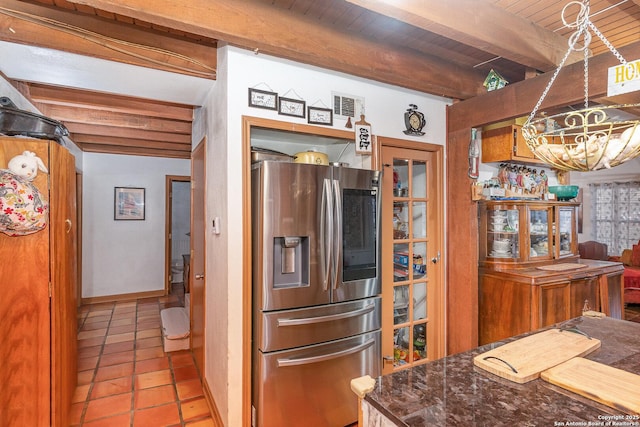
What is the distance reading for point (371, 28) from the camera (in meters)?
2.14

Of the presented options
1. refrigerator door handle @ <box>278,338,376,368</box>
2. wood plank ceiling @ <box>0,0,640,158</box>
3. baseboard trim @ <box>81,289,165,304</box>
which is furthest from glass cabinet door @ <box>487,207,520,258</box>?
baseboard trim @ <box>81,289,165,304</box>

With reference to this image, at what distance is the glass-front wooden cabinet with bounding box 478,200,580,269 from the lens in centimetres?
304

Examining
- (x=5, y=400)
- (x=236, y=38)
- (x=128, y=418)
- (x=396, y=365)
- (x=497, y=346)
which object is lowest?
(x=128, y=418)

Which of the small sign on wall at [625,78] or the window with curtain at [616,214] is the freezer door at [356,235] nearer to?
the small sign on wall at [625,78]

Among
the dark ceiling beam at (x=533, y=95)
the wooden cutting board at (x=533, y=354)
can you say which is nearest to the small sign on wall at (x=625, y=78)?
the dark ceiling beam at (x=533, y=95)

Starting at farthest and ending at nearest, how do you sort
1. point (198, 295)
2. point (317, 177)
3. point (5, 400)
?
point (198, 295) < point (317, 177) < point (5, 400)

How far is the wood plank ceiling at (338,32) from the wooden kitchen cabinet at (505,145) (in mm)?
563

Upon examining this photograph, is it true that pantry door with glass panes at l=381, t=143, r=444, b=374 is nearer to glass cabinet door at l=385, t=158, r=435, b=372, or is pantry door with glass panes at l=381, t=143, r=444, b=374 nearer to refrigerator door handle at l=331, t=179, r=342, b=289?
glass cabinet door at l=385, t=158, r=435, b=372

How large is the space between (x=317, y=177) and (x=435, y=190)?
1318mm

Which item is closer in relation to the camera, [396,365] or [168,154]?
[396,365]

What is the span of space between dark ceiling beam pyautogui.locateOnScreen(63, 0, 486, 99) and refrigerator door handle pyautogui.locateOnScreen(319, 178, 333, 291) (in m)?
0.82

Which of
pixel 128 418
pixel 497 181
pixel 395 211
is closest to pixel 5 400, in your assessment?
pixel 128 418

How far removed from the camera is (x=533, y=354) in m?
1.23

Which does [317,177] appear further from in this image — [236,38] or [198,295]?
[198,295]
